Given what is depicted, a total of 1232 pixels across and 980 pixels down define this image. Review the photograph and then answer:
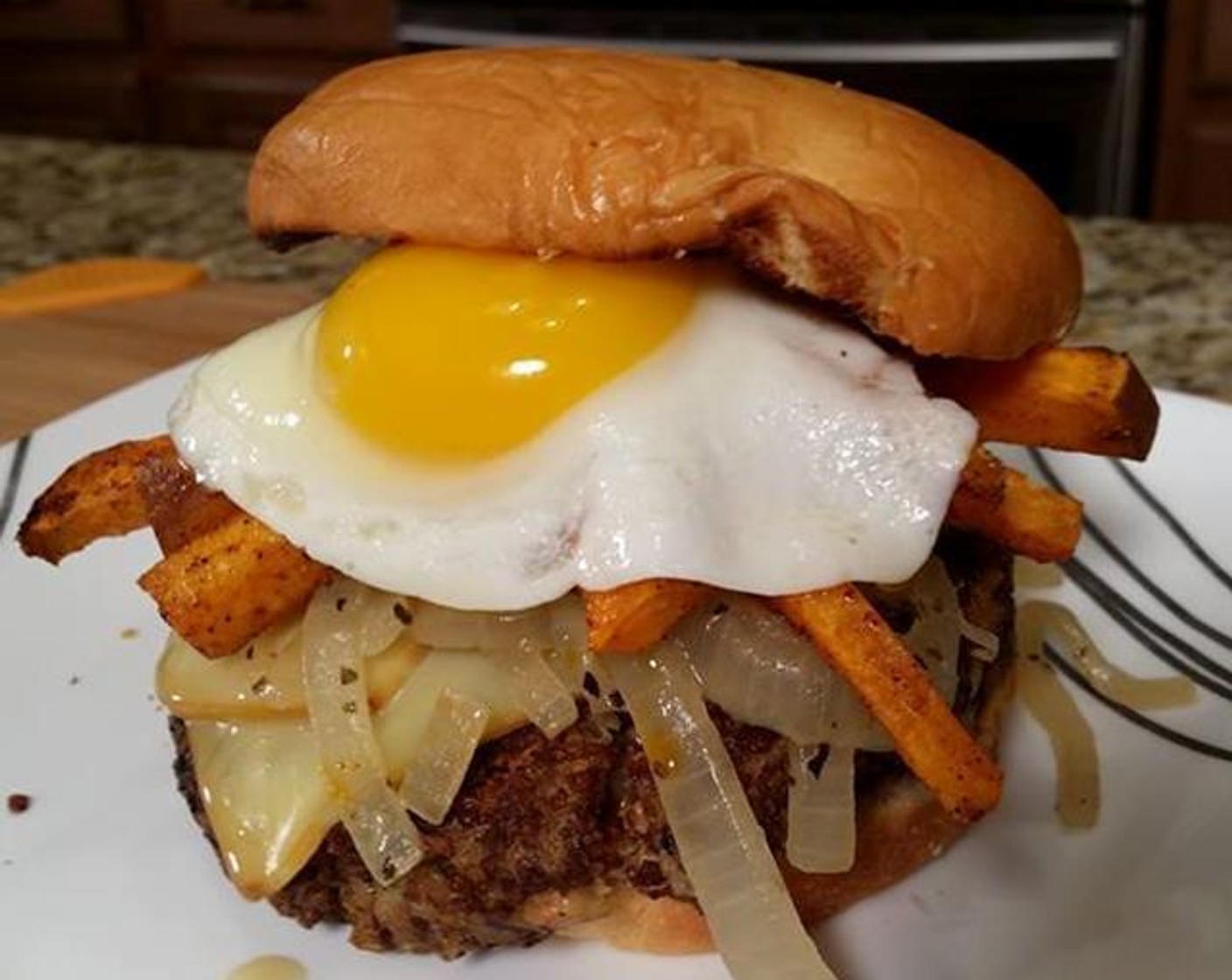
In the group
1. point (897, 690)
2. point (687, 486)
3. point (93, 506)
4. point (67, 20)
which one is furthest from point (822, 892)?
point (67, 20)

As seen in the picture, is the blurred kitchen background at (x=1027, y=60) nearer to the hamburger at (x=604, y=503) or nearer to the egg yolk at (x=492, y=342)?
the hamburger at (x=604, y=503)

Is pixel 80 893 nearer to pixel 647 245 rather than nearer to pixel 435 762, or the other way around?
pixel 435 762

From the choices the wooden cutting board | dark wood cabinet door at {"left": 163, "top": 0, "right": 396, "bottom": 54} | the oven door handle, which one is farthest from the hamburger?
dark wood cabinet door at {"left": 163, "top": 0, "right": 396, "bottom": 54}

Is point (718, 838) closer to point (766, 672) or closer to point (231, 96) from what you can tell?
point (766, 672)

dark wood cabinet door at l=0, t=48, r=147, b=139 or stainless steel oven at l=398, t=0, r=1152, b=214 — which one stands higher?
stainless steel oven at l=398, t=0, r=1152, b=214

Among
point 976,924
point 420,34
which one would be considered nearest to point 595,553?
point 976,924

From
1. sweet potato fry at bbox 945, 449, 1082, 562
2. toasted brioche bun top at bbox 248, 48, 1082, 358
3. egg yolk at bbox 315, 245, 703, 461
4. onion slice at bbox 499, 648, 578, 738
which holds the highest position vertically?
toasted brioche bun top at bbox 248, 48, 1082, 358

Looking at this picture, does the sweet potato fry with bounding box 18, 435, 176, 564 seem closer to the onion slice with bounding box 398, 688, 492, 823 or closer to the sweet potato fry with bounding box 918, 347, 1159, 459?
the onion slice with bounding box 398, 688, 492, 823
